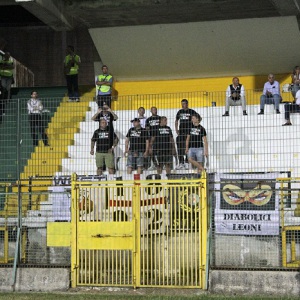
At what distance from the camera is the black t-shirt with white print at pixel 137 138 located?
16391mm

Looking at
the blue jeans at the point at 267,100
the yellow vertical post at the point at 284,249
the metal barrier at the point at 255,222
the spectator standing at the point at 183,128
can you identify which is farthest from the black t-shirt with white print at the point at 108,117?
the yellow vertical post at the point at 284,249

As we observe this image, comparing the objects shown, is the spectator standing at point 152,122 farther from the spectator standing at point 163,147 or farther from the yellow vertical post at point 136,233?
the yellow vertical post at point 136,233

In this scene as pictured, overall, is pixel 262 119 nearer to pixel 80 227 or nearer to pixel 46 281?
pixel 80 227

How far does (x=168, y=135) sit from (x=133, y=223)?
7.05ft

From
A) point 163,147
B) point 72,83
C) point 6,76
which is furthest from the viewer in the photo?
point 6,76

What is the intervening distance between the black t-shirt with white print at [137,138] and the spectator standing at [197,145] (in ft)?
2.98

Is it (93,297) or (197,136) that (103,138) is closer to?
(197,136)

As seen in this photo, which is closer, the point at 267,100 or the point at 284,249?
the point at 284,249

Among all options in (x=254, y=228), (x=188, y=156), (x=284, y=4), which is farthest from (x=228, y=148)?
(x=284, y=4)

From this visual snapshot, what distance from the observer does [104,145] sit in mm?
16797

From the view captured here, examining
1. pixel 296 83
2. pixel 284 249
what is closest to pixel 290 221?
pixel 284 249

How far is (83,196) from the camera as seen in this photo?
15.3 metres

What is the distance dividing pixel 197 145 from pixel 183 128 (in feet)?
1.96

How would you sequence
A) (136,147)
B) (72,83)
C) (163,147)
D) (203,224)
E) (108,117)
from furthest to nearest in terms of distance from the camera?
(72,83) → (108,117) → (136,147) → (163,147) → (203,224)
